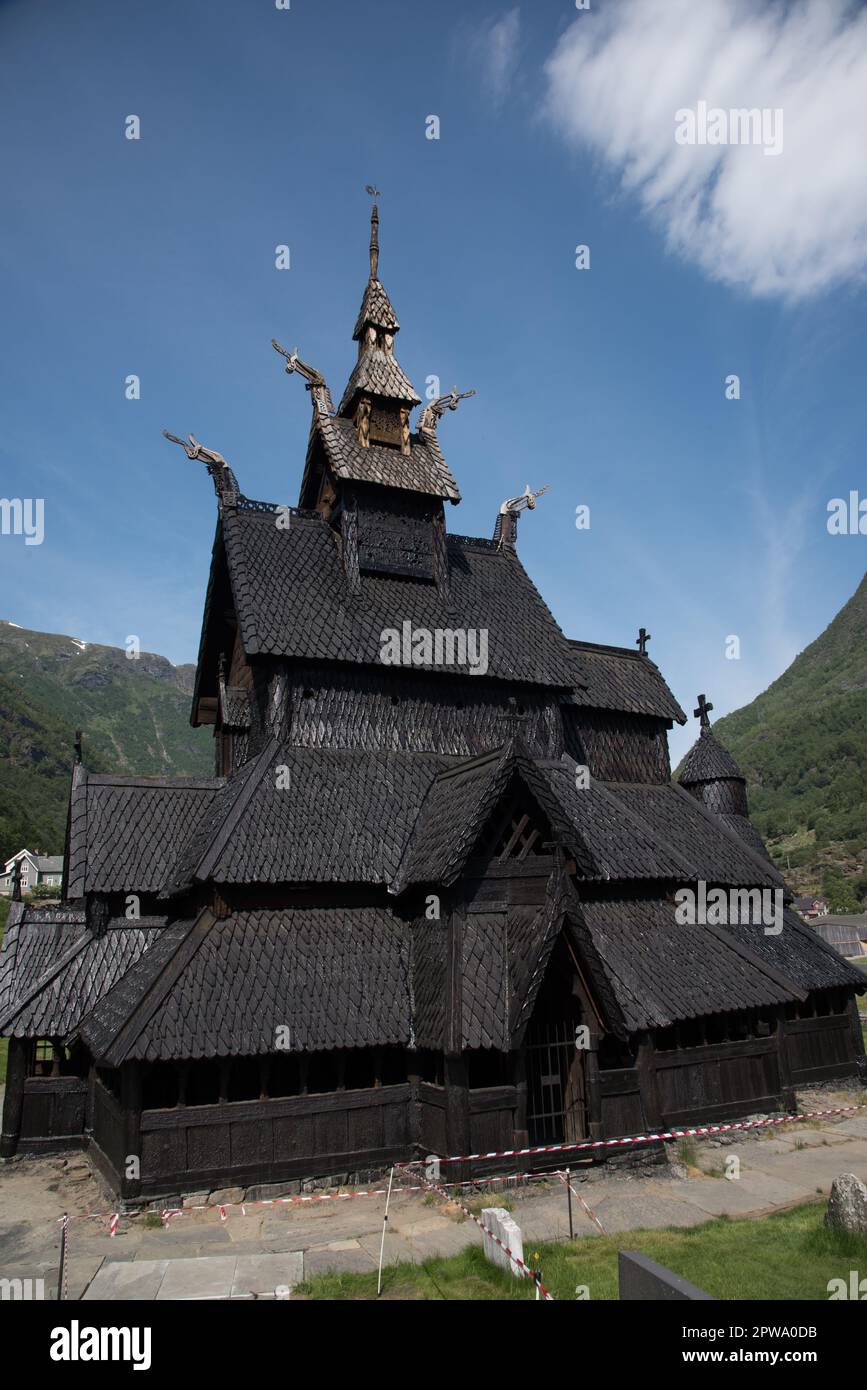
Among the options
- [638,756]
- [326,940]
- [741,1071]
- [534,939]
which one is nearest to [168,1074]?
[326,940]

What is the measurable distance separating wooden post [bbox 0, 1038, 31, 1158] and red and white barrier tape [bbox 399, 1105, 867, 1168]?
7918mm

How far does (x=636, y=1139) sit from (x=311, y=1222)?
19.4 ft

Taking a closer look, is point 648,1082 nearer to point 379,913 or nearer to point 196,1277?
point 379,913

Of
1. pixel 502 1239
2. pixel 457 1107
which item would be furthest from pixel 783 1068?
pixel 502 1239

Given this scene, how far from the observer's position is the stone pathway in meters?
11.2

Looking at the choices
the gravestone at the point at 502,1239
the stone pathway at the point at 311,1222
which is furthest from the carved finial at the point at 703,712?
the gravestone at the point at 502,1239

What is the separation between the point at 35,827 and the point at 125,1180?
5575 inches

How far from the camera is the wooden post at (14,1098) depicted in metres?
17.6

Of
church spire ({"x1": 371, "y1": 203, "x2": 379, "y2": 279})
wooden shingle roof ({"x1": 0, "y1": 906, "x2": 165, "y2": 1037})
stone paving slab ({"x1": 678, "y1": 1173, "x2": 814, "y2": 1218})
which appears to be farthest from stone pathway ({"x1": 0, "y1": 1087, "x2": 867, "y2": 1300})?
church spire ({"x1": 371, "y1": 203, "x2": 379, "y2": 279})

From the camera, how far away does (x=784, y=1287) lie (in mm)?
9812

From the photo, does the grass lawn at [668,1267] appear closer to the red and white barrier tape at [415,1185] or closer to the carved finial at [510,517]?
the red and white barrier tape at [415,1185]

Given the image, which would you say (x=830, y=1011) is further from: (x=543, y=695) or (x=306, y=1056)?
(x=306, y=1056)

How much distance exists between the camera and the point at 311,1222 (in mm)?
13531

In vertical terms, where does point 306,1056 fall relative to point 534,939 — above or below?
below
